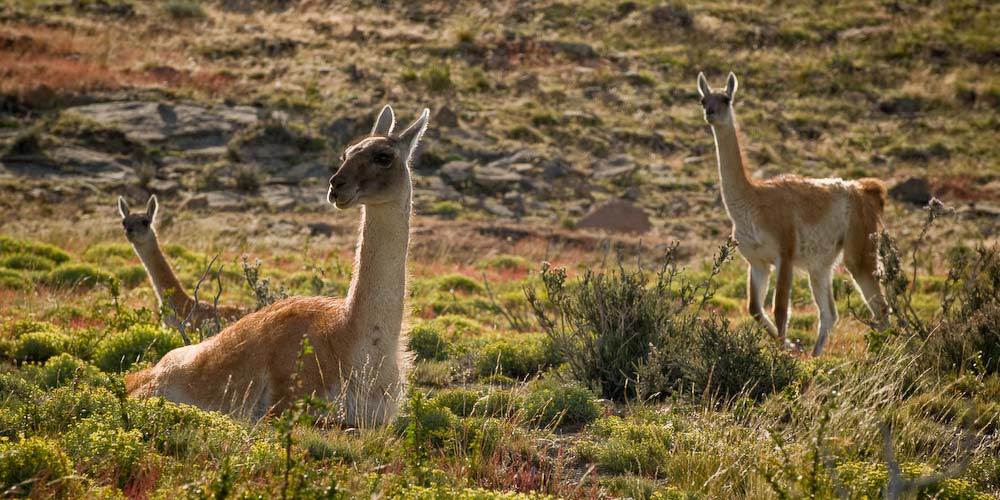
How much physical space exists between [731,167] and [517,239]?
27.7 feet

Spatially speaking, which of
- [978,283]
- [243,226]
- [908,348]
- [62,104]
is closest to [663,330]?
[908,348]

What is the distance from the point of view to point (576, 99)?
31016 mm

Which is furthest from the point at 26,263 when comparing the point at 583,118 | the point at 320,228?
the point at 583,118

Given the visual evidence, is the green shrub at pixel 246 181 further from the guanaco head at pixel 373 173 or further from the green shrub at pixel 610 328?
the guanaco head at pixel 373 173

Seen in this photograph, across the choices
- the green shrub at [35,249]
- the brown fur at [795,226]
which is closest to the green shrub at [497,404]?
the brown fur at [795,226]

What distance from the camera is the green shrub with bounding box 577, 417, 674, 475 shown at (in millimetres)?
5543

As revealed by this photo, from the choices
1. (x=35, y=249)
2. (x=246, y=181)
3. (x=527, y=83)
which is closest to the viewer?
(x=35, y=249)

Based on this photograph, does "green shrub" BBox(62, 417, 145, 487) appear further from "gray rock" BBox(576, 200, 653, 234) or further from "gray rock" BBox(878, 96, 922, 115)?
"gray rock" BBox(878, 96, 922, 115)

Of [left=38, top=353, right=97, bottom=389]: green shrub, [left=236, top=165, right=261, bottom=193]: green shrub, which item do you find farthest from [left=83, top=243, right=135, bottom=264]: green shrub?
[left=236, top=165, right=261, bottom=193]: green shrub

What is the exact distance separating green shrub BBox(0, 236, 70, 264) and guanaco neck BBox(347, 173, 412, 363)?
883cm

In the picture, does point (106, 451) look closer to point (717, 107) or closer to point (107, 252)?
point (717, 107)

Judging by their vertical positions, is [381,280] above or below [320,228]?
above

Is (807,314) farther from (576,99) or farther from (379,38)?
(379,38)

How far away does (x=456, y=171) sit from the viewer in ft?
80.1
